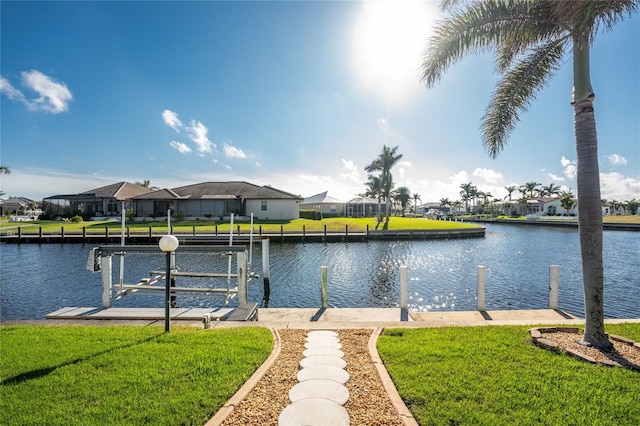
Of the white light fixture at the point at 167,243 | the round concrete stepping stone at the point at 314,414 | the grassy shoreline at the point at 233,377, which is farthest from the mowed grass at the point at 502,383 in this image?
the white light fixture at the point at 167,243

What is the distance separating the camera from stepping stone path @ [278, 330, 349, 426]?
3.44 m

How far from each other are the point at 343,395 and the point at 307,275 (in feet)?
38.1

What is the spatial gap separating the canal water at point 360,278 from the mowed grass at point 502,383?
5922mm

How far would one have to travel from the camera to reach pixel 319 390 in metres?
4.04

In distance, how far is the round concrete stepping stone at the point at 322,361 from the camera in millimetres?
4757

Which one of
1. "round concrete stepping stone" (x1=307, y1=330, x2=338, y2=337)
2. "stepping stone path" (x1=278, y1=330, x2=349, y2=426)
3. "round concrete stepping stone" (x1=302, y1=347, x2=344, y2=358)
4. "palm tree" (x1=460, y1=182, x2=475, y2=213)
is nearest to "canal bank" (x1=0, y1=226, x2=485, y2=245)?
"round concrete stepping stone" (x1=307, y1=330, x2=338, y2=337)

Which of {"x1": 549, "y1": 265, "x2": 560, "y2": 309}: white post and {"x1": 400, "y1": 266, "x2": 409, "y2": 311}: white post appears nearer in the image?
{"x1": 400, "y1": 266, "x2": 409, "y2": 311}: white post

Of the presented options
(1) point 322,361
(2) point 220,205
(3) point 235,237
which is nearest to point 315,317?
(1) point 322,361

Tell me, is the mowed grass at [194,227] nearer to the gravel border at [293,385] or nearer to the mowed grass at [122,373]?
the mowed grass at [122,373]

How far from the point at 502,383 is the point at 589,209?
350 cm

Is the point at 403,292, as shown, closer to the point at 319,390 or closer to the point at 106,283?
the point at 319,390

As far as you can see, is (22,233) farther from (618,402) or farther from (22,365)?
(618,402)

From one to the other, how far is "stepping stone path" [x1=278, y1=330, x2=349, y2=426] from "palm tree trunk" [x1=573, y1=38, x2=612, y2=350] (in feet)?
14.4

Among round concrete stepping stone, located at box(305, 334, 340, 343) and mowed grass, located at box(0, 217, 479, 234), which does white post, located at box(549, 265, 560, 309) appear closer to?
round concrete stepping stone, located at box(305, 334, 340, 343)
